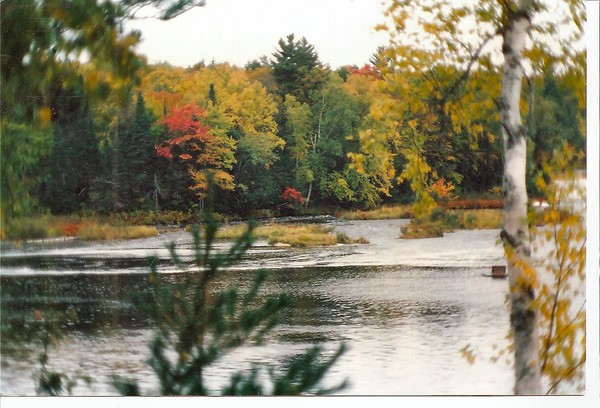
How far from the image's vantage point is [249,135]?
3.95 metres

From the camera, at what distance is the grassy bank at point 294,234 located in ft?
12.8

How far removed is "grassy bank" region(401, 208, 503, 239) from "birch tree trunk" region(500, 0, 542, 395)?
0.07 metres

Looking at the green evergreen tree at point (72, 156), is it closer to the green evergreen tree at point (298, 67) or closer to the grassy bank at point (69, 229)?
the grassy bank at point (69, 229)

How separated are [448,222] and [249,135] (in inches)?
38.6

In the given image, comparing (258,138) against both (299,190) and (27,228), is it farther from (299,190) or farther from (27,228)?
(27,228)

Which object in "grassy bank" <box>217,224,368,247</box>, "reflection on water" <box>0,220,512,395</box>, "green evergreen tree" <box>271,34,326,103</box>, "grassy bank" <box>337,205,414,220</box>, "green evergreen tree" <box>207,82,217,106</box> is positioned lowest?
"reflection on water" <box>0,220,512,395</box>

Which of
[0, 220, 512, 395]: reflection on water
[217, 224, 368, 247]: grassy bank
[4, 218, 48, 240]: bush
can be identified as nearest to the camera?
[0, 220, 512, 395]: reflection on water

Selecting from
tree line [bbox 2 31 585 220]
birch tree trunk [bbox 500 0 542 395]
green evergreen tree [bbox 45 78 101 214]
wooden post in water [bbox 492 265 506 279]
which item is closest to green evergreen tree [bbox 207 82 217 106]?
tree line [bbox 2 31 585 220]

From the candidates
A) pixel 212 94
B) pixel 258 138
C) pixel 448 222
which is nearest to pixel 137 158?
pixel 212 94

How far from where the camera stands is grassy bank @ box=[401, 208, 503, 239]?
386 cm

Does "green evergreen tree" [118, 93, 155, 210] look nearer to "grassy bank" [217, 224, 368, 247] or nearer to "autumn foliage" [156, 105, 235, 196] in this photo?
"autumn foliage" [156, 105, 235, 196]

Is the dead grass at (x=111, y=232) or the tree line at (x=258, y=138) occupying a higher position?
the tree line at (x=258, y=138)

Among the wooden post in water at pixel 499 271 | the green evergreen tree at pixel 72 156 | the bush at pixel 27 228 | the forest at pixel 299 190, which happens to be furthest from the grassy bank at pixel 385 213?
the bush at pixel 27 228

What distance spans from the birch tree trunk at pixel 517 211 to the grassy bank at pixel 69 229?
1.59 m
